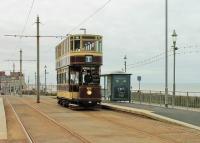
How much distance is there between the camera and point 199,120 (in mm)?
23953

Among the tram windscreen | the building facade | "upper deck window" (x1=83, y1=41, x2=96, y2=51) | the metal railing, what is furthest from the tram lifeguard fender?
the building facade

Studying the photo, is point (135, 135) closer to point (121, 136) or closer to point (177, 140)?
point (121, 136)

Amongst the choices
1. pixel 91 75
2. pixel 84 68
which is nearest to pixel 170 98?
pixel 91 75

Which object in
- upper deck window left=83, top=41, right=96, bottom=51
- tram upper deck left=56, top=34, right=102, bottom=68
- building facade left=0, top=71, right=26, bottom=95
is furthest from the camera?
building facade left=0, top=71, right=26, bottom=95

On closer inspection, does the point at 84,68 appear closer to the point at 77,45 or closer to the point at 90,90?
the point at 90,90

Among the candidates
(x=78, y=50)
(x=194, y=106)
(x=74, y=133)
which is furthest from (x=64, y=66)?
(x=74, y=133)

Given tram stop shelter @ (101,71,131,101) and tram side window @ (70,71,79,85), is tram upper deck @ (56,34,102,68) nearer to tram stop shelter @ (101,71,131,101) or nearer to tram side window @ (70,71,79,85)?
tram side window @ (70,71,79,85)

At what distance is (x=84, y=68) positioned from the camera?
1417 inches

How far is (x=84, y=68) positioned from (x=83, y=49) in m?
1.37

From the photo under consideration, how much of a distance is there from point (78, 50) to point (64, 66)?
3.34 m

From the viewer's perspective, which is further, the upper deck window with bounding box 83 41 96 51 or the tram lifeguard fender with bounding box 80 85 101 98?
the upper deck window with bounding box 83 41 96 51

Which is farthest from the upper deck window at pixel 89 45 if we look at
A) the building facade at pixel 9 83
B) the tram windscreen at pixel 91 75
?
the building facade at pixel 9 83

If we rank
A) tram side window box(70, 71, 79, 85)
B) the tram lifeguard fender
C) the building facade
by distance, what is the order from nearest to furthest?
the tram lifeguard fender → tram side window box(70, 71, 79, 85) → the building facade

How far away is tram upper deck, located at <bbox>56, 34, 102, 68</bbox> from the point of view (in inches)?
1420
